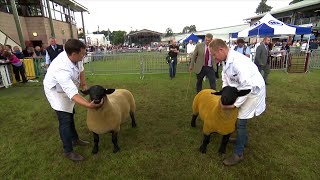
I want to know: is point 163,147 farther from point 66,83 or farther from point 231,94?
point 66,83

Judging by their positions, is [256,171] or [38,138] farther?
[38,138]

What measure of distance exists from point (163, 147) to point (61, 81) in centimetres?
233

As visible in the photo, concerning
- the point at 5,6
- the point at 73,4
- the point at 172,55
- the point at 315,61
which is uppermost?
the point at 73,4

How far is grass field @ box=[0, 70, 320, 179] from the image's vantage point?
3.56 m

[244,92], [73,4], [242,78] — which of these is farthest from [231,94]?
[73,4]

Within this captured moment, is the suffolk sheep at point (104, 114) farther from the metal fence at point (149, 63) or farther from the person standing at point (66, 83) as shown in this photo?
the metal fence at point (149, 63)

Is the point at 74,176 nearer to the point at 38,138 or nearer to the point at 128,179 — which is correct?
the point at 128,179

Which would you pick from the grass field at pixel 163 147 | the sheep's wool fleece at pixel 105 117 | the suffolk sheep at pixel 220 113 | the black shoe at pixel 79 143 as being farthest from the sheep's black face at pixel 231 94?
the black shoe at pixel 79 143

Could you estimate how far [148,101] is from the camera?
7449 mm

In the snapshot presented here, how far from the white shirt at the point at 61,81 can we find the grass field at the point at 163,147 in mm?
1147

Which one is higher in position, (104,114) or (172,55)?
(172,55)

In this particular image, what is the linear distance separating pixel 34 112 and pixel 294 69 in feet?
43.1

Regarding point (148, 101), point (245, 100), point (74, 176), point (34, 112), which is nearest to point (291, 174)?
point (245, 100)

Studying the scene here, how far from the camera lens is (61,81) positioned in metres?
3.21
